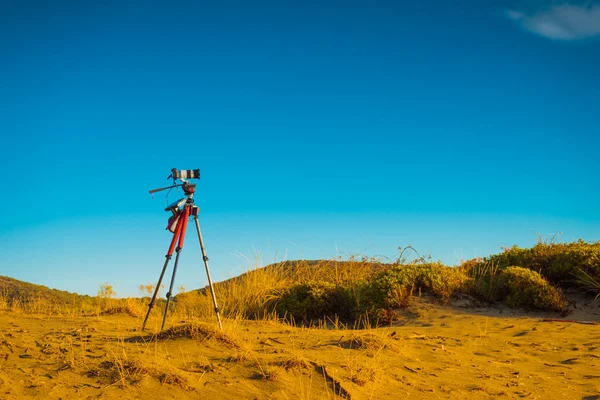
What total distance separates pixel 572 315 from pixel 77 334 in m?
10.7

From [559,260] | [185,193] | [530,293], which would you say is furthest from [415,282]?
[185,193]

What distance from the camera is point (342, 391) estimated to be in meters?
6.58

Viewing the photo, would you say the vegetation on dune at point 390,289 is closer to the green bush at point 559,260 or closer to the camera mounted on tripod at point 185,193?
the green bush at point 559,260

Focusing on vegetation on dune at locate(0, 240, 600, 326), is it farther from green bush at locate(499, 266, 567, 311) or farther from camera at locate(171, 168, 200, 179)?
camera at locate(171, 168, 200, 179)

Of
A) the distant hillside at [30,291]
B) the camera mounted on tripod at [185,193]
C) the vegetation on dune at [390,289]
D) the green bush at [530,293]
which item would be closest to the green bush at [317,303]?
the vegetation on dune at [390,289]

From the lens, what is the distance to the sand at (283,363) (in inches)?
251

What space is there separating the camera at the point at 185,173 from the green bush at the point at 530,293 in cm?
845

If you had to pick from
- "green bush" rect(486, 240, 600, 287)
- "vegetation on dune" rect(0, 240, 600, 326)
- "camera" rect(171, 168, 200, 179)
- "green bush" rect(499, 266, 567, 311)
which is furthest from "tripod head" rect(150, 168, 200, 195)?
"green bush" rect(486, 240, 600, 287)

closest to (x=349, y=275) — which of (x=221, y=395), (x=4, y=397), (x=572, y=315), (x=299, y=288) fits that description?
(x=299, y=288)

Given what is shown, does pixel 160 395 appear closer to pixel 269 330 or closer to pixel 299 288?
pixel 269 330

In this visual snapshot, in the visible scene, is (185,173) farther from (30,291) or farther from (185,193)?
(30,291)

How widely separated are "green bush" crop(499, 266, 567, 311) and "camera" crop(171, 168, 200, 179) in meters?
8.45

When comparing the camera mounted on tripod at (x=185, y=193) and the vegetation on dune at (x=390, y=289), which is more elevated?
the camera mounted on tripod at (x=185, y=193)

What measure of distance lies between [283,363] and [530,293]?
27.1 feet
